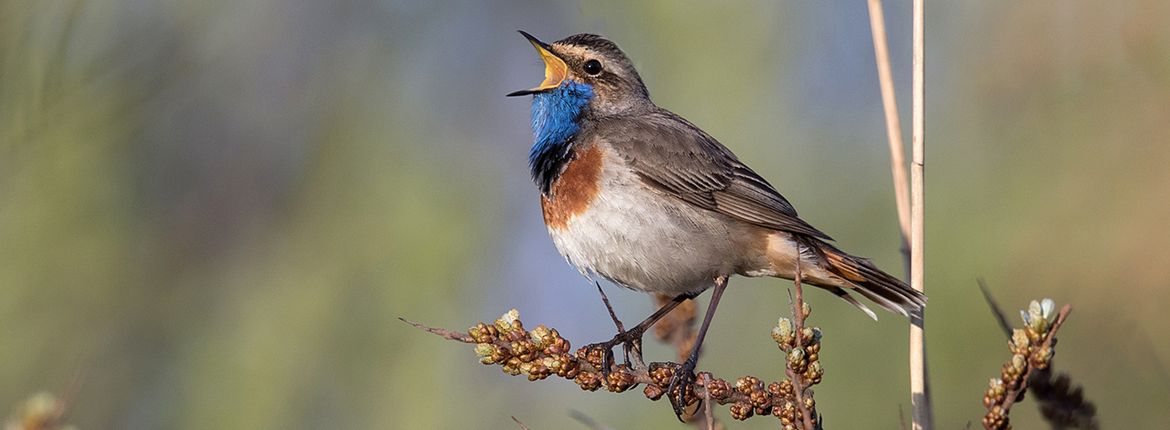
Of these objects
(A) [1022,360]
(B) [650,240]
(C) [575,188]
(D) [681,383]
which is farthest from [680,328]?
(A) [1022,360]

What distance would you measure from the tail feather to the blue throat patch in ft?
3.33

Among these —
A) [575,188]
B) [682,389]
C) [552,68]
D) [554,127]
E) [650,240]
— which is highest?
[552,68]

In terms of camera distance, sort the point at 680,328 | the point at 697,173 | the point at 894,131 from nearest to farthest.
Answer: the point at 894,131 → the point at 680,328 → the point at 697,173

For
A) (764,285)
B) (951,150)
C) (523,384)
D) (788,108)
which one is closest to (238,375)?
(523,384)

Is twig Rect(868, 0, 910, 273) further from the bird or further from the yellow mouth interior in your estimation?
the yellow mouth interior

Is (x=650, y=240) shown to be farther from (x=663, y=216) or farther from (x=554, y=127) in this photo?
(x=554, y=127)

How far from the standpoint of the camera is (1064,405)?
2.79 meters

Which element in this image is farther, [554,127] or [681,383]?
[554,127]

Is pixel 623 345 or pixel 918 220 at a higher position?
pixel 918 220

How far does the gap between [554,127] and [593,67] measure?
0.39 m

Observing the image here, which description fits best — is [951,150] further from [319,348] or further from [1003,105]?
[319,348]

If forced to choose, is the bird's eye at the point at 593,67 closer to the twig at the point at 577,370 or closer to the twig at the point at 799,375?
the twig at the point at 577,370

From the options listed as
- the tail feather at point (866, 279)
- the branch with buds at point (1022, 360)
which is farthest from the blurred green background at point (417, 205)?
the branch with buds at point (1022, 360)

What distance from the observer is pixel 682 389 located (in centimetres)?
365
